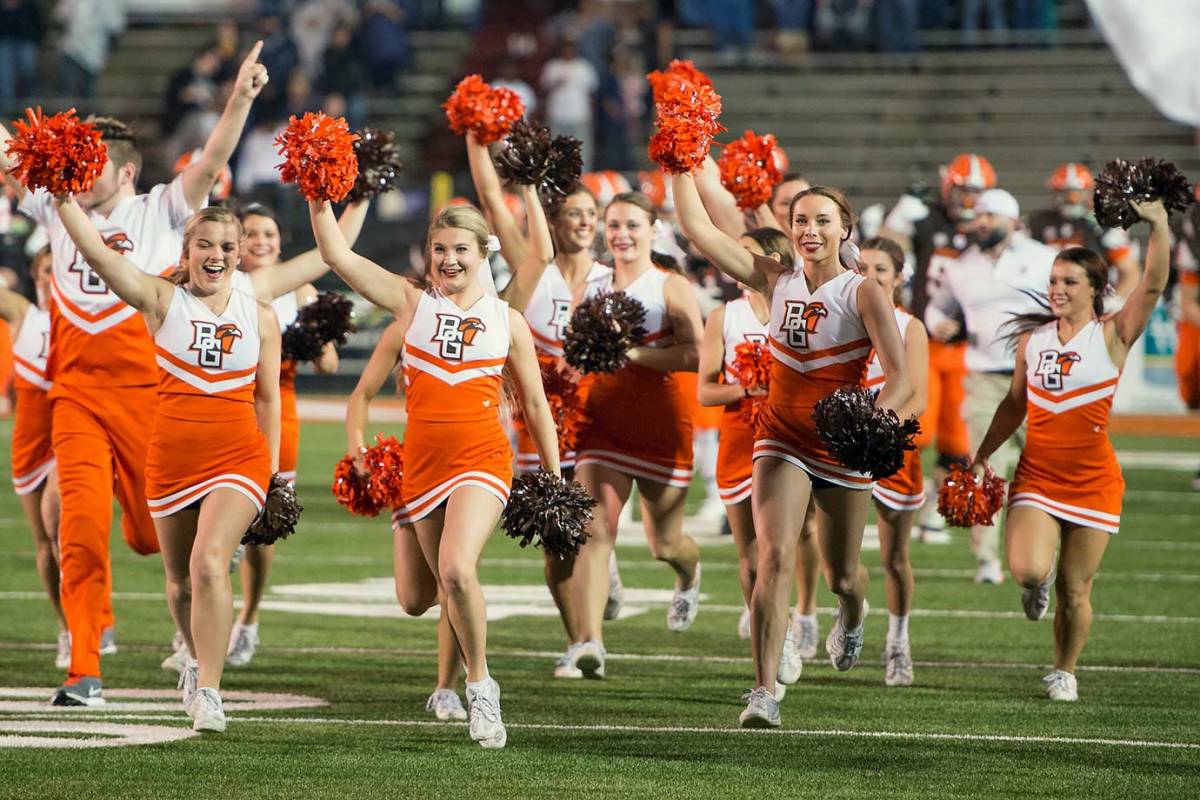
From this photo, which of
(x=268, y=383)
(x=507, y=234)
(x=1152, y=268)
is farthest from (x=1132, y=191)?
(x=268, y=383)

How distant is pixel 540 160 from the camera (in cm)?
761

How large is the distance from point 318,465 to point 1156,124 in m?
11.5

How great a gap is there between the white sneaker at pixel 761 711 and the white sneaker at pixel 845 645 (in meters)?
1.03

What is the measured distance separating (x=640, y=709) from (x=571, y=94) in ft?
54.6

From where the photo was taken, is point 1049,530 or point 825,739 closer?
point 825,739

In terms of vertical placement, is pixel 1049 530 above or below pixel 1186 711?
above

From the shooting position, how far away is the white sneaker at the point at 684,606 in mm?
8859

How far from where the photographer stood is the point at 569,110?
23391 mm

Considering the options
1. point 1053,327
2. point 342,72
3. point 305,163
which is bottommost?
point 1053,327

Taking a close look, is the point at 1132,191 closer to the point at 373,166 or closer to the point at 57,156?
the point at 373,166

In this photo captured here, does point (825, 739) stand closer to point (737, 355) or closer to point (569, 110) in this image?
point (737, 355)

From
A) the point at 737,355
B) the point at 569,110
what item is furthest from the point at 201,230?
the point at 569,110

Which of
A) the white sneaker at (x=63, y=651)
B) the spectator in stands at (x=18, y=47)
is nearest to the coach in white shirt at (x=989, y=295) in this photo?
the white sneaker at (x=63, y=651)

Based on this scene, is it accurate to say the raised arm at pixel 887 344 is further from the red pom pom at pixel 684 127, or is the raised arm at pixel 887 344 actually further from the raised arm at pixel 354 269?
the raised arm at pixel 354 269
